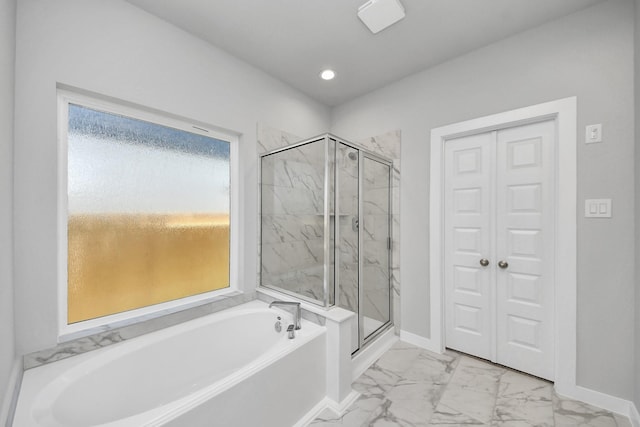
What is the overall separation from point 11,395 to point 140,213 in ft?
3.40

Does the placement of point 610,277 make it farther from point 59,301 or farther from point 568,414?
point 59,301

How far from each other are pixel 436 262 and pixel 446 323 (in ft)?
1.85

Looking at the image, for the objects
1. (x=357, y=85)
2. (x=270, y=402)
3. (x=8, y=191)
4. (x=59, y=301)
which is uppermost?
(x=357, y=85)

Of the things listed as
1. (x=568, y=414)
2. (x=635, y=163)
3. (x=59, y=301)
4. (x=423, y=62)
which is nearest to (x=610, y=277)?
(x=635, y=163)

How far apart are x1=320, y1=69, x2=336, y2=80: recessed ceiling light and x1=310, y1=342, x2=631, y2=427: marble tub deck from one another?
2602mm

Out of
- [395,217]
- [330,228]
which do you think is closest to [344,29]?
[330,228]

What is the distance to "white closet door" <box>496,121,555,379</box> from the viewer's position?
6.15 ft

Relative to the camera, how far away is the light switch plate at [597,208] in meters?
1.61

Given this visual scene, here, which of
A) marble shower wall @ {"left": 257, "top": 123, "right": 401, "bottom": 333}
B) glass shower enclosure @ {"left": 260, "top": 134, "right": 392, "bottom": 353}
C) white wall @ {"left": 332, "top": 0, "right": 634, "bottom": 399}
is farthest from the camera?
marble shower wall @ {"left": 257, "top": 123, "right": 401, "bottom": 333}

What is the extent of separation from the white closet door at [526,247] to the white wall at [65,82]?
2.30 metres

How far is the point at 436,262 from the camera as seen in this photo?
2.31 meters

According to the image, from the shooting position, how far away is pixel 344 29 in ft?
6.23

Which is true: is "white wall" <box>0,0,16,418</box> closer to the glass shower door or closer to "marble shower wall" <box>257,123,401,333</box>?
"marble shower wall" <box>257,123,401,333</box>

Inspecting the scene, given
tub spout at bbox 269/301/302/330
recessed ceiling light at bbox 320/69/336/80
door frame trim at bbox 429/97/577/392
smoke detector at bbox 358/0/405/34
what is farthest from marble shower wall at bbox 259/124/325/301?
door frame trim at bbox 429/97/577/392
